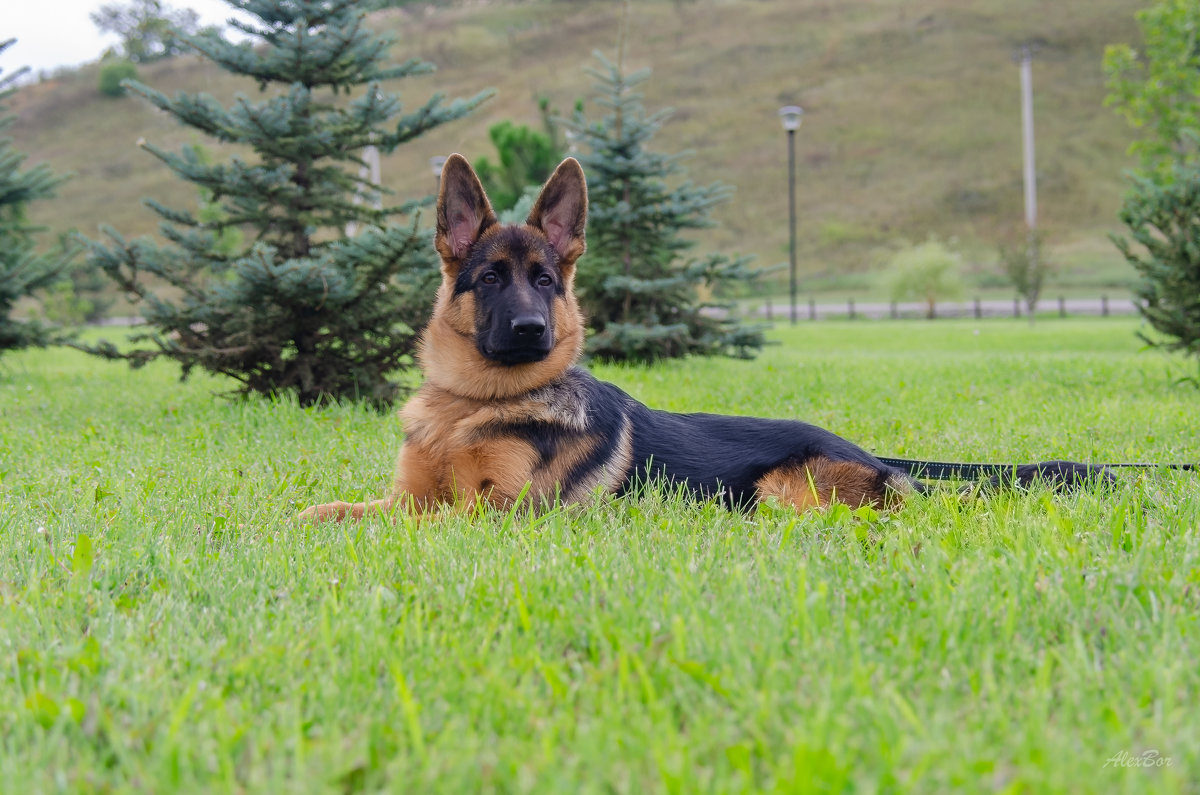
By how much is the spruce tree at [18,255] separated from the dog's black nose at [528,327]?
10.6 m

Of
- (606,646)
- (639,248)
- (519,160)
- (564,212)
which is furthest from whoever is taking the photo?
(519,160)

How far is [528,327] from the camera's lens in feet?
14.0

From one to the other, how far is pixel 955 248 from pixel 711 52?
58602mm

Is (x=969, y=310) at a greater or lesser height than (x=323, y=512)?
greater

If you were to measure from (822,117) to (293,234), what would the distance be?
307 ft

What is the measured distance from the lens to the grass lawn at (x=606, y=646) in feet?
5.83

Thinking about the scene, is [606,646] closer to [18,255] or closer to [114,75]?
[18,255]

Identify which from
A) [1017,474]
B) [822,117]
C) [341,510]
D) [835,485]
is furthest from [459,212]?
[822,117]

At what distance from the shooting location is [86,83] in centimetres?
11544

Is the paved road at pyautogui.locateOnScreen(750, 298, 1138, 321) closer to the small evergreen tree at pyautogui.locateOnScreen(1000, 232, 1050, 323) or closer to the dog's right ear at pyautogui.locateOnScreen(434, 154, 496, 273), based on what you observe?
the small evergreen tree at pyautogui.locateOnScreen(1000, 232, 1050, 323)

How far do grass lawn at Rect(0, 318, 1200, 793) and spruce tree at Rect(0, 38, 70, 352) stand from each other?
356 inches

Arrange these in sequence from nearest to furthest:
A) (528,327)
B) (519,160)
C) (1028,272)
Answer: (528,327) < (519,160) < (1028,272)

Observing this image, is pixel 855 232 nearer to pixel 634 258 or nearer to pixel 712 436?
pixel 634 258

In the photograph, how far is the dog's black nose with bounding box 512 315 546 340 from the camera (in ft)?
14.0
